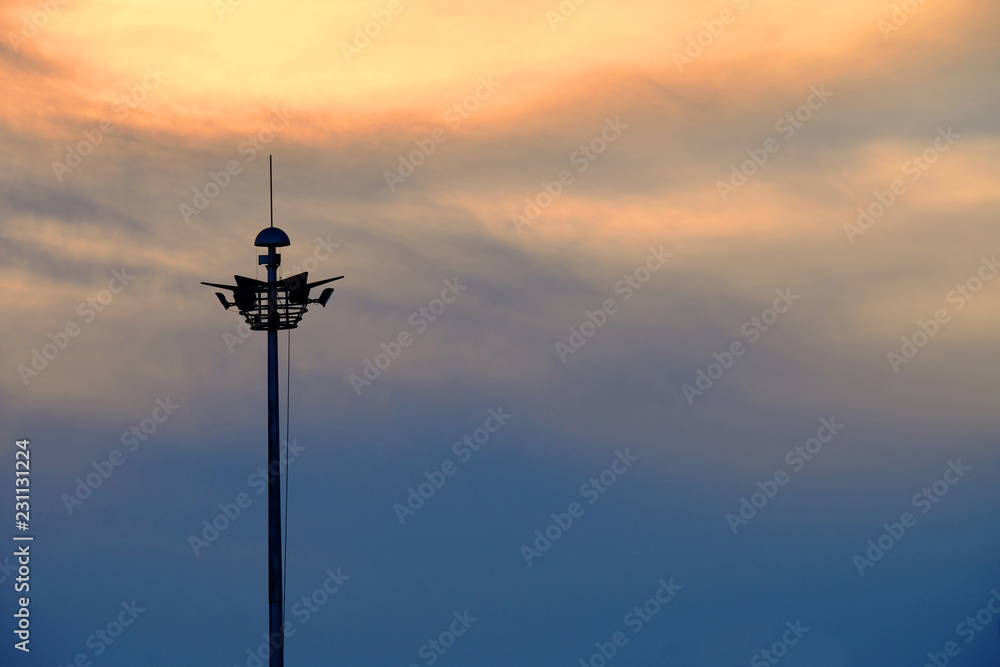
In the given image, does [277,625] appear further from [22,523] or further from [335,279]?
[22,523]

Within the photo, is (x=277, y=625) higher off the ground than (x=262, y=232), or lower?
lower

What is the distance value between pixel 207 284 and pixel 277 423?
4.31 meters

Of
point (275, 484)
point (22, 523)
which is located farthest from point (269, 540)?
point (22, 523)

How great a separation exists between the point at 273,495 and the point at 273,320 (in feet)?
15.8

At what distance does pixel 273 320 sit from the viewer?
250 ft

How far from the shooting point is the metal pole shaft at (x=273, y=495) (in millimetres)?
75375

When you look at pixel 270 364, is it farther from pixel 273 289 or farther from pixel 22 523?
pixel 22 523

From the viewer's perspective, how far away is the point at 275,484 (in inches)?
2982

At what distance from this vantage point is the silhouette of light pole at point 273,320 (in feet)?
248

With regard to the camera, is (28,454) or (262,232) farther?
(28,454)

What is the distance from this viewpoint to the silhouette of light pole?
2980 inches

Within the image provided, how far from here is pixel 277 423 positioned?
7638cm

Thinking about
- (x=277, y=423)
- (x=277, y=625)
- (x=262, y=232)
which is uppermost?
(x=262, y=232)

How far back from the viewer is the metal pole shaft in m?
75.4
